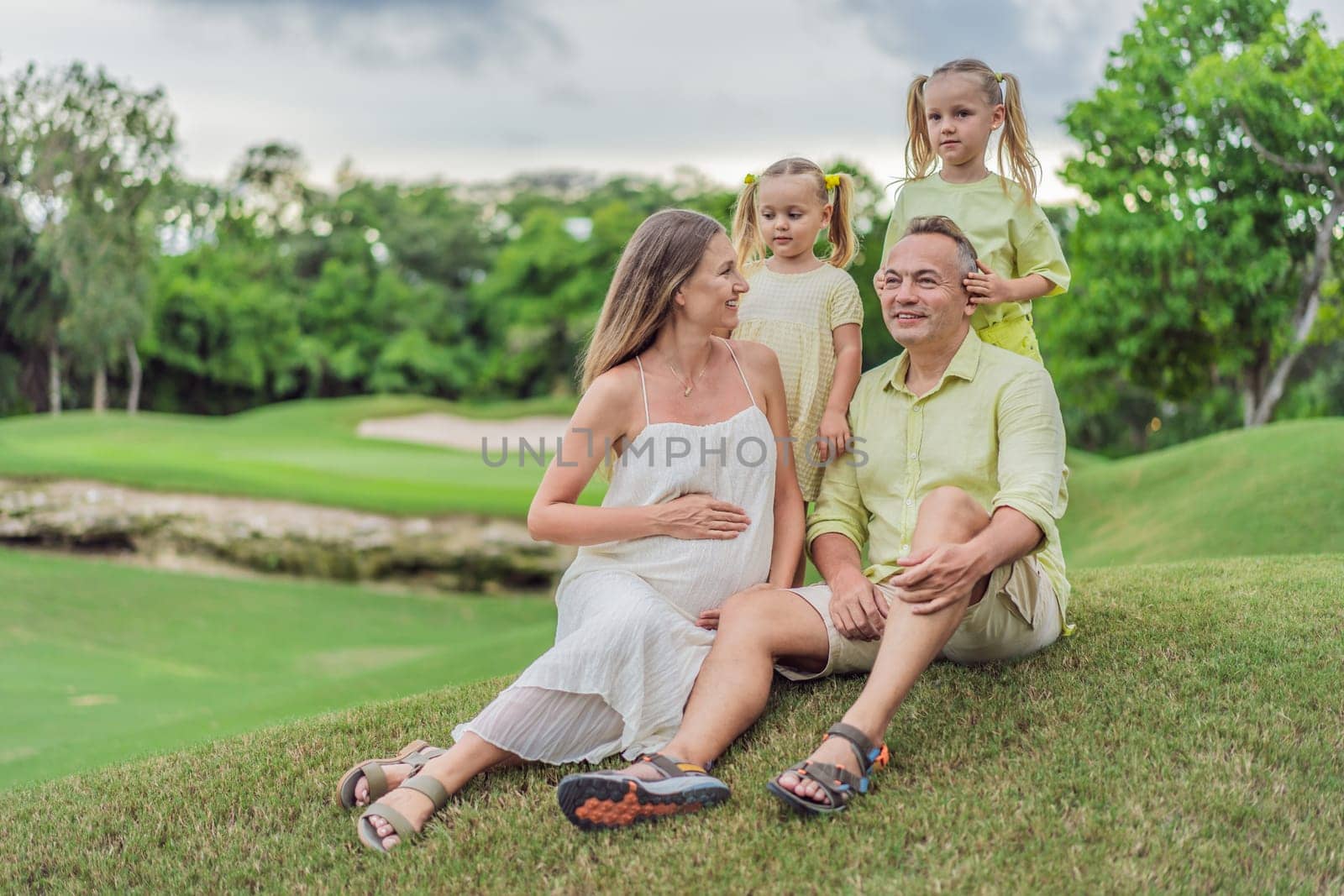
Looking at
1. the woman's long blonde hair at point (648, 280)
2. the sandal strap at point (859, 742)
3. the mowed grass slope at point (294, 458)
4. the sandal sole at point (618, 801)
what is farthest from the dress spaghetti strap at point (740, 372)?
the mowed grass slope at point (294, 458)

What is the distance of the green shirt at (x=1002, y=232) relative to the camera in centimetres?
379

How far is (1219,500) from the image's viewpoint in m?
9.31

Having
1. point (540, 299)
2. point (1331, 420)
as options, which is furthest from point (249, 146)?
point (1331, 420)

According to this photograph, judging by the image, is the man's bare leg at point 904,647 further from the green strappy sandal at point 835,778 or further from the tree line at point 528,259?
the tree line at point 528,259

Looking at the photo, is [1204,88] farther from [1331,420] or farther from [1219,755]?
[1219,755]

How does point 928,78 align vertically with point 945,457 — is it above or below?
above

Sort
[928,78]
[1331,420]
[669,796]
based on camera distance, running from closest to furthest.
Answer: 1. [669,796]
2. [928,78]
3. [1331,420]

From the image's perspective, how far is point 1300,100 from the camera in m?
15.3

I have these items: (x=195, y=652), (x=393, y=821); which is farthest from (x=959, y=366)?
(x=195, y=652)

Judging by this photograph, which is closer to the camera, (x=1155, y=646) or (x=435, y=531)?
Result: (x=1155, y=646)

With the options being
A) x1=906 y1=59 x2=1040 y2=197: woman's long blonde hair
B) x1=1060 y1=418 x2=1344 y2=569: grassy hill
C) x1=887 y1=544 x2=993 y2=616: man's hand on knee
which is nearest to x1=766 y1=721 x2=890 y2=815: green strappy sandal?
x1=887 y1=544 x2=993 y2=616: man's hand on knee

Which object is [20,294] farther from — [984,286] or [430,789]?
[984,286]

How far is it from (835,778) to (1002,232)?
208 cm

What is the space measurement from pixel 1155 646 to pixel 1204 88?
561 inches
